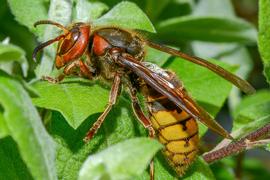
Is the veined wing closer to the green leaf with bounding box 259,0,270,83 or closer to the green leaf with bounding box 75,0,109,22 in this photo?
the green leaf with bounding box 75,0,109,22

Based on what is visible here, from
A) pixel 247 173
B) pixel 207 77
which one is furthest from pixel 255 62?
pixel 207 77

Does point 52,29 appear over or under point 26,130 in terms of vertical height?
under

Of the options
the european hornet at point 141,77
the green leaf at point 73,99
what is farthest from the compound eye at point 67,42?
the green leaf at point 73,99

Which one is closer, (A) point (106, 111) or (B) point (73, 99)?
(B) point (73, 99)

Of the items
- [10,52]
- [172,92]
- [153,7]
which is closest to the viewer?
[10,52]

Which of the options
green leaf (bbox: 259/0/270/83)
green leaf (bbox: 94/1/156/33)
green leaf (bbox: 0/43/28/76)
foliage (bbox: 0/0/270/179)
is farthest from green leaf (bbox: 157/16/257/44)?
green leaf (bbox: 0/43/28/76)

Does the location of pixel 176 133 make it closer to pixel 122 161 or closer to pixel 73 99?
pixel 73 99

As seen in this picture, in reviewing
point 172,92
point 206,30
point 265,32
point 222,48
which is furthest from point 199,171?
point 222,48

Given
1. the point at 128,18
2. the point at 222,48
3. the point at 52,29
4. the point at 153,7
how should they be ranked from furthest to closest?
the point at 222,48 < the point at 153,7 < the point at 52,29 < the point at 128,18
